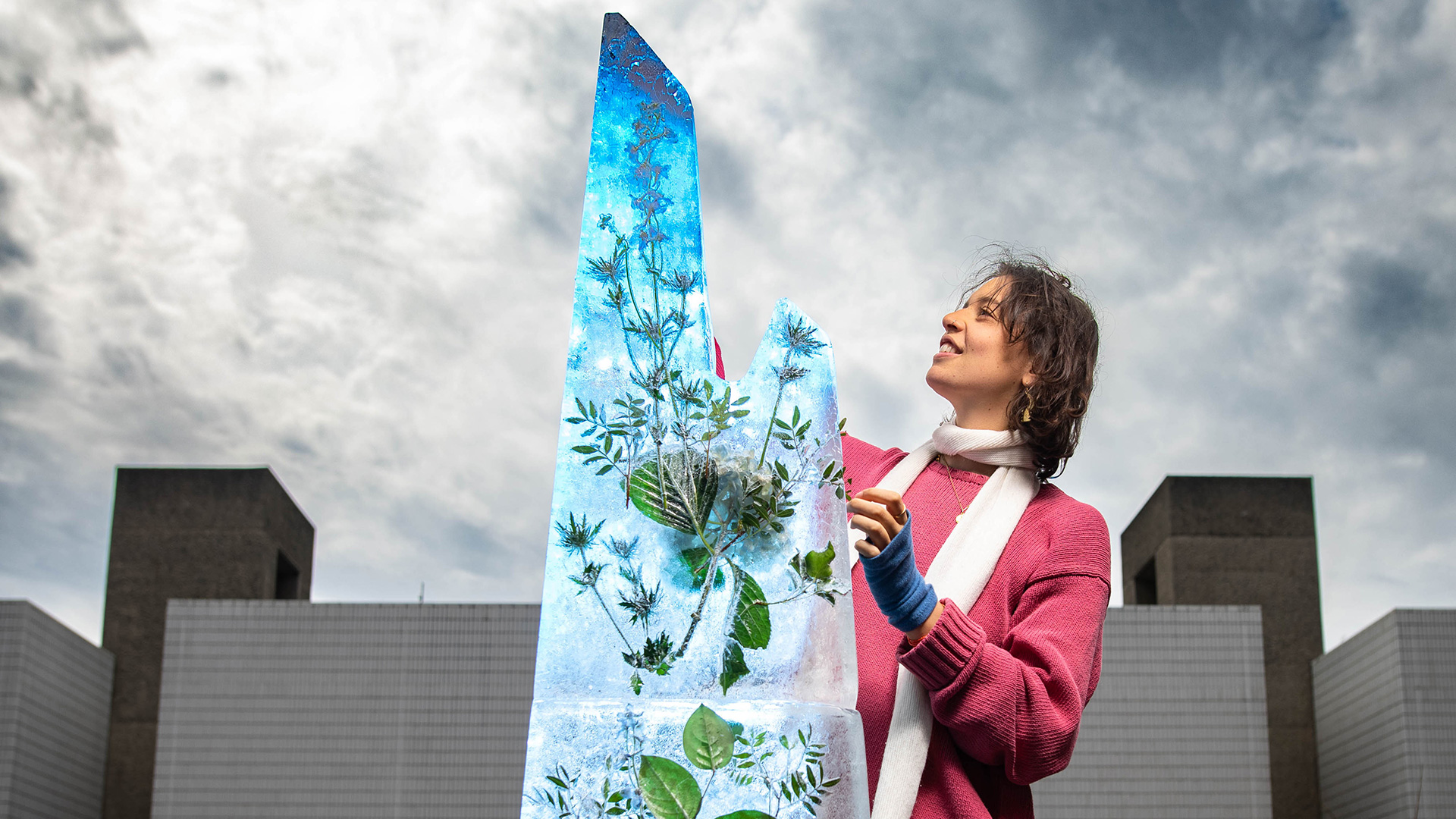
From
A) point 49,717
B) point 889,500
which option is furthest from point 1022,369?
point 49,717

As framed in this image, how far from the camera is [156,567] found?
10.4 m

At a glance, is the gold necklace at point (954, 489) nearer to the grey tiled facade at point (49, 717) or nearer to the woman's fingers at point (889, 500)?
the woman's fingers at point (889, 500)

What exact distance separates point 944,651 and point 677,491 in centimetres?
33

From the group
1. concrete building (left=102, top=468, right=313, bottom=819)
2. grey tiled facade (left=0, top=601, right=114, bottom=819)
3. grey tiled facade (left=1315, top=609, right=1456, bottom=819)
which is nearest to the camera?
grey tiled facade (left=1315, top=609, right=1456, bottom=819)

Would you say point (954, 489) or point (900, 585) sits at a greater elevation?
point (954, 489)

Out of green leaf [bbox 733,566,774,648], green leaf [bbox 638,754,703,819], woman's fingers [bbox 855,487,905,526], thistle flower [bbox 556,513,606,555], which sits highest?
woman's fingers [bbox 855,487,905,526]

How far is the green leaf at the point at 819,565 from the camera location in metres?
1.37

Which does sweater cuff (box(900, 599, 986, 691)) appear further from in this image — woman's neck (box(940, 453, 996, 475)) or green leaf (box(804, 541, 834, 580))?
woman's neck (box(940, 453, 996, 475))

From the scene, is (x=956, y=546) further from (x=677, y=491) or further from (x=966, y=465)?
(x=677, y=491)

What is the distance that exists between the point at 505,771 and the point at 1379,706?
5930mm

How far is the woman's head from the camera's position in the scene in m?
1.62

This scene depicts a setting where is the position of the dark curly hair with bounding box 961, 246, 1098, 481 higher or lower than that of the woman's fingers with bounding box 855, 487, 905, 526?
higher

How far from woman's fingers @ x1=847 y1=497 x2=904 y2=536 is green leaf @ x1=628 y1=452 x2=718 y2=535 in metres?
0.15

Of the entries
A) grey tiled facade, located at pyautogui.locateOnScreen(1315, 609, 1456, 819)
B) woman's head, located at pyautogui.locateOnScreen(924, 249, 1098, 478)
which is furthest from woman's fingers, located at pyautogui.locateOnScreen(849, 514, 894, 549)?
grey tiled facade, located at pyautogui.locateOnScreen(1315, 609, 1456, 819)
